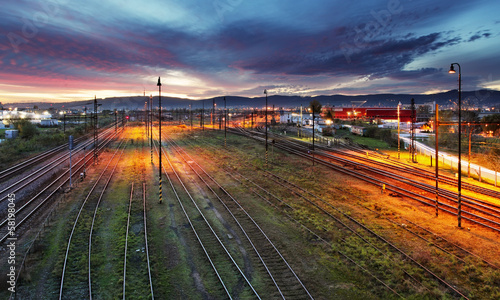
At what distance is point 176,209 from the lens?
2033 cm

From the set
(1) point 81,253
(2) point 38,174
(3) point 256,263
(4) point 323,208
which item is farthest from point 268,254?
(2) point 38,174

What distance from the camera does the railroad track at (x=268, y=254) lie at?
11.2 metres

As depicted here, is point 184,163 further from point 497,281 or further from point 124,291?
point 497,281

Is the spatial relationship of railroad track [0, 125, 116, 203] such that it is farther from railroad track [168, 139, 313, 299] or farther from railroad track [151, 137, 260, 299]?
railroad track [168, 139, 313, 299]

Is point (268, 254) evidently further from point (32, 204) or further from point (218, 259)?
point (32, 204)

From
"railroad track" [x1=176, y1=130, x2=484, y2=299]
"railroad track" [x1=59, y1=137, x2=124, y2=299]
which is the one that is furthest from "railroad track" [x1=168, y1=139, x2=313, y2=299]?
"railroad track" [x1=59, y1=137, x2=124, y2=299]

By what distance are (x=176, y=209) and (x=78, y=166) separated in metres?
21.8

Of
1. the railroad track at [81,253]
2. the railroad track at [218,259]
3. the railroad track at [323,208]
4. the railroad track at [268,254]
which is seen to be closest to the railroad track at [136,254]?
the railroad track at [81,253]

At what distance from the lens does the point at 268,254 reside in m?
13.9

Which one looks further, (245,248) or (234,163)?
(234,163)

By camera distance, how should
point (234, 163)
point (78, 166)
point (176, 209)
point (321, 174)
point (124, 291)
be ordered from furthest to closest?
point (234, 163) < point (78, 166) < point (321, 174) < point (176, 209) < point (124, 291)

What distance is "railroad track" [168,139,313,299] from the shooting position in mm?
11164

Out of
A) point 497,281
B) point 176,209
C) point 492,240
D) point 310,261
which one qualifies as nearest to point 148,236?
point 176,209

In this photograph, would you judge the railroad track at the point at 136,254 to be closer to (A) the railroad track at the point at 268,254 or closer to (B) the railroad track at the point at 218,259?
(B) the railroad track at the point at 218,259
